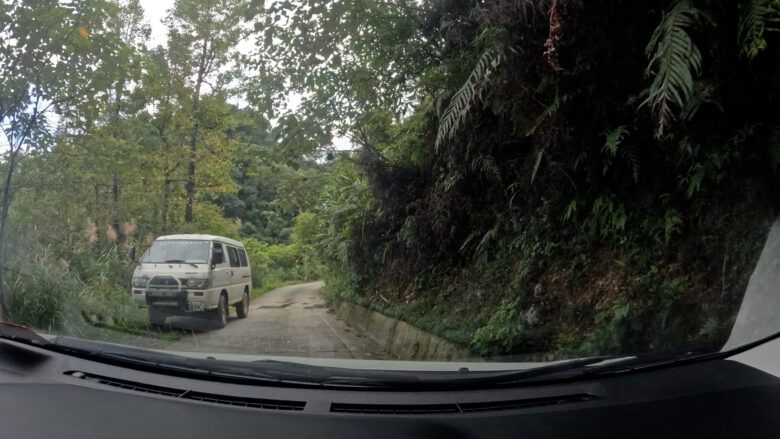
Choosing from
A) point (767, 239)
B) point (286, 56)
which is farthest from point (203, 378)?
point (286, 56)

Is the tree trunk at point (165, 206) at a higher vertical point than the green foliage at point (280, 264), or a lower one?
higher

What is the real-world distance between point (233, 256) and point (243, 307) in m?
0.97

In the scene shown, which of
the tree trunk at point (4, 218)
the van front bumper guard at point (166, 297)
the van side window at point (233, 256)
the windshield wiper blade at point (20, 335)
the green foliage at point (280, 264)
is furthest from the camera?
the green foliage at point (280, 264)

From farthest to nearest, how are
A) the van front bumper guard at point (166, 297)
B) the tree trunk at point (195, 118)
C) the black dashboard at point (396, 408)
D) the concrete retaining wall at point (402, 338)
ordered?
the concrete retaining wall at point (402, 338)
the tree trunk at point (195, 118)
the van front bumper guard at point (166, 297)
the black dashboard at point (396, 408)

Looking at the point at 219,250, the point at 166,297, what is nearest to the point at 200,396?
the point at 166,297

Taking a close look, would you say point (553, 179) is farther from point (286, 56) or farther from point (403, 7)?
point (286, 56)

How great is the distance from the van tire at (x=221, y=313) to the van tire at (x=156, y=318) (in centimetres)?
77

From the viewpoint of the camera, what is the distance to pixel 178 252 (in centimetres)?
655

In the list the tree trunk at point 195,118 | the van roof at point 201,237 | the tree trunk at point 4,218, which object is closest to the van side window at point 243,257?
the van roof at point 201,237

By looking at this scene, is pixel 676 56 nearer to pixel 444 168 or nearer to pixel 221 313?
pixel 444 168

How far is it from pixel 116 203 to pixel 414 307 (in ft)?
14.9

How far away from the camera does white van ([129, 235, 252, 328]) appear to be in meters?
6.11

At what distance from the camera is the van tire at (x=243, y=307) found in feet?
26.0

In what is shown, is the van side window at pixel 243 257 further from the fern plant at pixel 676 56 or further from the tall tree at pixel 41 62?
the fern plant at pixel 676 56
